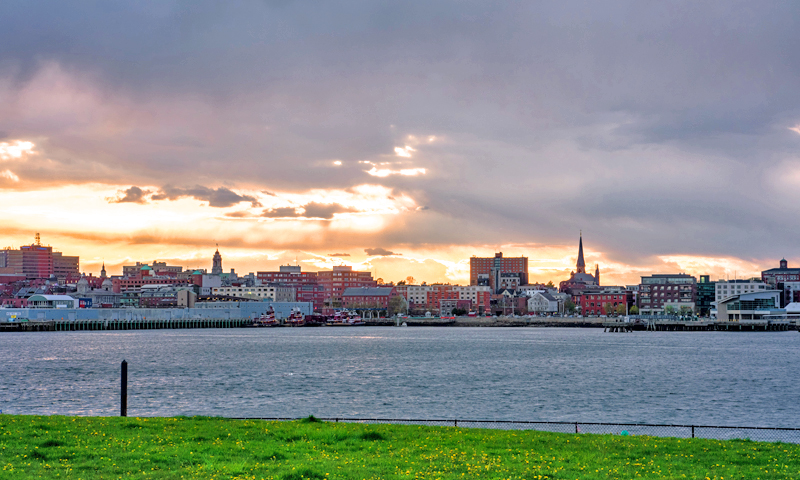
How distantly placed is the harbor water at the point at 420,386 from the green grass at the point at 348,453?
17.8m

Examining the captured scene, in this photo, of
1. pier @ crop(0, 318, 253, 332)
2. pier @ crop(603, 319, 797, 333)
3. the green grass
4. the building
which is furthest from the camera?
the building

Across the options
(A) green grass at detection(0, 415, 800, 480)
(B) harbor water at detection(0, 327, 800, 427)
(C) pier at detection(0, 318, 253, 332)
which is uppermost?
(A) green grass at detection(0, 415, 800, 480)

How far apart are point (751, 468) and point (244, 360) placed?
67.9 m

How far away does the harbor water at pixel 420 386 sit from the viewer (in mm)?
39406

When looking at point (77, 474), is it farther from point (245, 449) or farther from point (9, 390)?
point (9, 390)

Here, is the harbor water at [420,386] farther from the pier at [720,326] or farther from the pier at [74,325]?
the pier at [720,326]

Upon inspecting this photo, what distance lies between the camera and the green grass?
48.0 ft

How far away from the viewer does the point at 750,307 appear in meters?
190

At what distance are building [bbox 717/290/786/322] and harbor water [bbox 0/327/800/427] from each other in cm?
10980

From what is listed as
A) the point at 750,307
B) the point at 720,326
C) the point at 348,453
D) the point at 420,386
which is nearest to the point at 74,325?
the point at 720,326

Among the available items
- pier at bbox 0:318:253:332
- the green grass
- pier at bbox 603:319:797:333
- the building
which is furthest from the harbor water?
the building

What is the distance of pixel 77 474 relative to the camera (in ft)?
46.3

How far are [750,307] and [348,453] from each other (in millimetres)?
194778

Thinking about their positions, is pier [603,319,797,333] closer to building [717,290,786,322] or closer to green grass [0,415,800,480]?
building [717,290,786,322]
